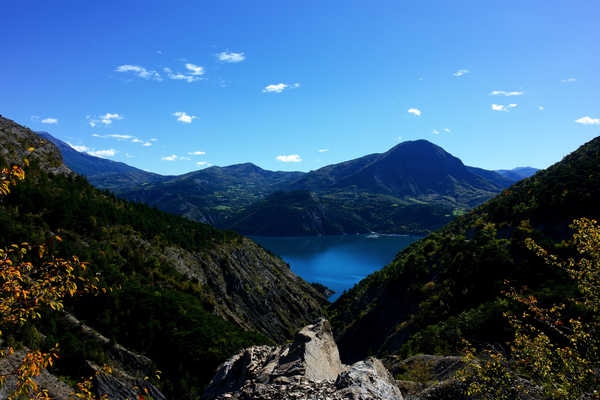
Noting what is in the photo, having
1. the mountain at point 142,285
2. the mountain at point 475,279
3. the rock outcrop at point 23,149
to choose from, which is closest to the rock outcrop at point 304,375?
the mountain at point 142,285

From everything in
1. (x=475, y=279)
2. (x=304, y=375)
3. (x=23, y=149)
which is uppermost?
(x=23, y=149)

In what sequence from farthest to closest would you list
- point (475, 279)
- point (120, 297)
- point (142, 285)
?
point (475, 279), point (142, 285), point (120, 297)

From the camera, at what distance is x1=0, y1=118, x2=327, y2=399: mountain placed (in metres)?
26.0

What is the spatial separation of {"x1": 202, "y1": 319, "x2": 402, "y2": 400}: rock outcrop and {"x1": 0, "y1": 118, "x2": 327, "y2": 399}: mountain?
30.9 ft

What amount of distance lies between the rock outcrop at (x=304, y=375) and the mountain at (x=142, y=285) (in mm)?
9407

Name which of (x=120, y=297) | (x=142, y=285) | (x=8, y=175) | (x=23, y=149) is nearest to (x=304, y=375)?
(x=8, y=175)

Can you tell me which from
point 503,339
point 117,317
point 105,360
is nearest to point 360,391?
point 503,339

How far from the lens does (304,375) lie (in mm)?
13422

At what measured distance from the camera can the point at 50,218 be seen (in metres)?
39.5

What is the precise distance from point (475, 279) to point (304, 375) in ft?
109

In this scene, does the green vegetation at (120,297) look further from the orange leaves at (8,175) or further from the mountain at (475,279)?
the mountain at (475,279)

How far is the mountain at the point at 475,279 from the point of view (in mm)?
28828

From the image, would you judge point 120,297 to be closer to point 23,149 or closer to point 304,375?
point 304,375

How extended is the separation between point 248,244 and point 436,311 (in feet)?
193
